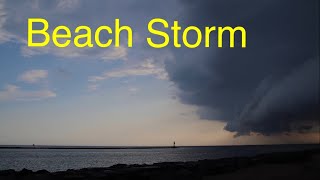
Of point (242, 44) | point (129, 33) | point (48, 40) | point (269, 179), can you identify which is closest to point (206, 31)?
point (242, 44)

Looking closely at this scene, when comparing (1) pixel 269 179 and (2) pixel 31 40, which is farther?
(1) pixel 269 179

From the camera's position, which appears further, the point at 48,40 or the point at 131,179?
the point at 131,179

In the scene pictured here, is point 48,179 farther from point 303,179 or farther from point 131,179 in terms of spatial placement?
point 303,179

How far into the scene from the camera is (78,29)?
1415 centimetres

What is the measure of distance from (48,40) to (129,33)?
9.23 ft

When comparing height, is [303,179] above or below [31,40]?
below

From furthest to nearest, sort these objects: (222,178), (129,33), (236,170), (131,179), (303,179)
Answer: (236,170)
(222,178)
(303,179)
(131,179)
(129,33)

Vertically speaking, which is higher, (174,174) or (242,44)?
(242,44)

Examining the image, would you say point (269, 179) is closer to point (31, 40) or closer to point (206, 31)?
point (206, 31)

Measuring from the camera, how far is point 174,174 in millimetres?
13844

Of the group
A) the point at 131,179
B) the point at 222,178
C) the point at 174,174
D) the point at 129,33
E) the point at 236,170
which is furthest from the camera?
the point at 236,170

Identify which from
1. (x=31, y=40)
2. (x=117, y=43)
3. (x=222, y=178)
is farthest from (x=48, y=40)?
(x=222, y=178)

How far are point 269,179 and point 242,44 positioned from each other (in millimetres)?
7531

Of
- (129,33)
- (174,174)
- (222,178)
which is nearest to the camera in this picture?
(174,174)
